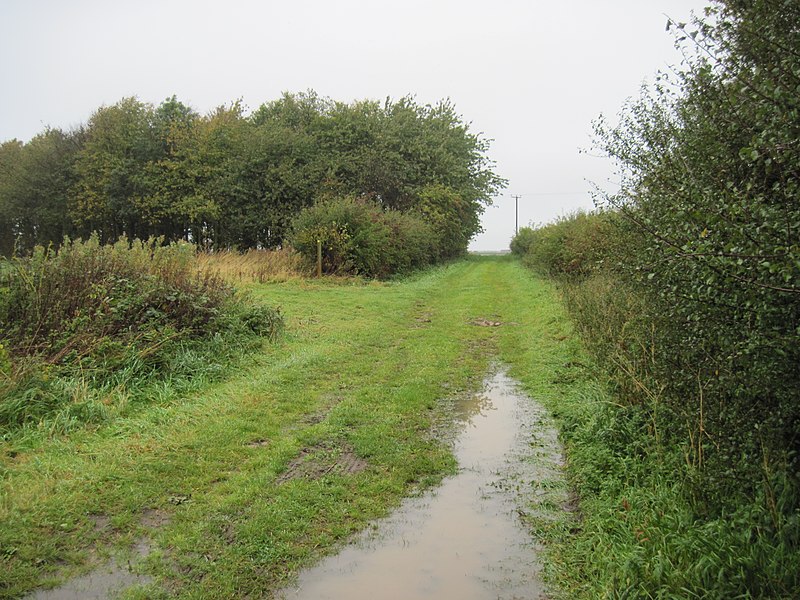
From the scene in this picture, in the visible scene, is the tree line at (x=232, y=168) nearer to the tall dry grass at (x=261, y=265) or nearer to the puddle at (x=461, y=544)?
the tall dry grass at (x=261, y=265)

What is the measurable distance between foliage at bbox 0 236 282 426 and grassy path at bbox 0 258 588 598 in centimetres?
88

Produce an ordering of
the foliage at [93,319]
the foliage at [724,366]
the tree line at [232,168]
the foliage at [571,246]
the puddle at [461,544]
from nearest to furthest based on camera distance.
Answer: the foliage at [724,366]
the puddle at [461,544]
the foliage at [93,319]
the foliage at [571,246]
the tree line at [232,168]

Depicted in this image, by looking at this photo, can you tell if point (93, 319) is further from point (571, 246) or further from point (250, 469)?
point (571, 246)

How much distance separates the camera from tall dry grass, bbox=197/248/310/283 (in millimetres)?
19969

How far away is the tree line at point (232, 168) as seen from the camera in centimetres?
3425

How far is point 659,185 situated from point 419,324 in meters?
8.51

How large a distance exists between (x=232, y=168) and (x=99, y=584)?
3405 cm

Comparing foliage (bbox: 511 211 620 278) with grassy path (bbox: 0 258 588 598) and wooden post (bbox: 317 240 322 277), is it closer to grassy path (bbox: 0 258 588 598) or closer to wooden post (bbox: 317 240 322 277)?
grassy path (bbox: 0 258 588 598)

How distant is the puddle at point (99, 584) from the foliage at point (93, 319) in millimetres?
3052

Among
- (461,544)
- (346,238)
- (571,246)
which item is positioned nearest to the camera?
(461,544)

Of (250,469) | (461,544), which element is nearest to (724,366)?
(461,544)

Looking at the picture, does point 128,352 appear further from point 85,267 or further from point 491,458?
point 491,458

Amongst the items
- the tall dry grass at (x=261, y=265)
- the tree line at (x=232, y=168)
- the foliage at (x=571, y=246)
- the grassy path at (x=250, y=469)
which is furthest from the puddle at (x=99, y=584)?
the tree line at (x=232, y=168)

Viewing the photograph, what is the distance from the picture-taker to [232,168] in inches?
1383
